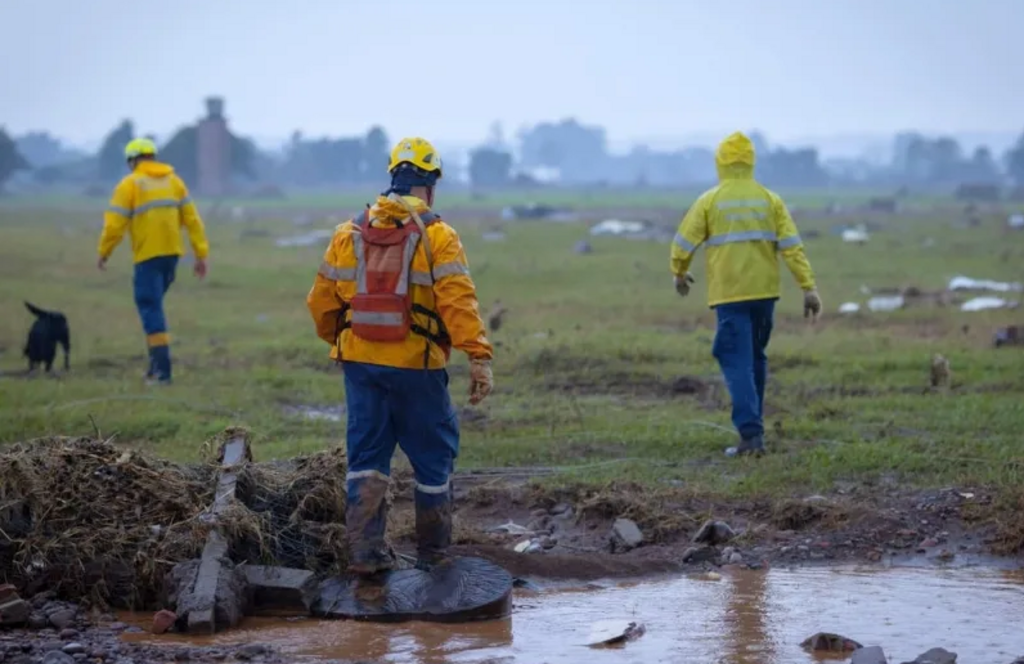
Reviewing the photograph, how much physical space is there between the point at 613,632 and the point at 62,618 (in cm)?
240

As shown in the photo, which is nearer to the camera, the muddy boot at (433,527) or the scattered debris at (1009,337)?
the muddy boot at (433,527)

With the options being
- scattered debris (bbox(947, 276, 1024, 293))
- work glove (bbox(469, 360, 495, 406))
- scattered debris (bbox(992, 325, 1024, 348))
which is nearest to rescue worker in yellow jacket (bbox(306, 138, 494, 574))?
work glove (bbox(469, 360, 495, 406))

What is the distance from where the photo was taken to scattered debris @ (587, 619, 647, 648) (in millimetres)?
6598

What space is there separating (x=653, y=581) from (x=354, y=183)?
123 m

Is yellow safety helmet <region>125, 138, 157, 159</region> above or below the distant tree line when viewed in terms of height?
below

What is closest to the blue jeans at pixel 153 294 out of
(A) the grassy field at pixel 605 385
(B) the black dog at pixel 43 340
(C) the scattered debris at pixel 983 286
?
(A) the grassy field at pixel 605 385

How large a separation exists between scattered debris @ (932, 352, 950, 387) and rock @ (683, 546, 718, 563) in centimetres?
548

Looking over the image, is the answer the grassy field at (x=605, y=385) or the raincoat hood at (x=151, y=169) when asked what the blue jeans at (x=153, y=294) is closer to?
the grassy field at (x=605, y=385)

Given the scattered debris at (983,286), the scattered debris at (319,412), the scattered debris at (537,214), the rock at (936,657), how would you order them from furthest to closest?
the scattered debris at (537,214) < the scattered debris at (983,286) < the scattered debris at (319,412) < the rock at (936,657)

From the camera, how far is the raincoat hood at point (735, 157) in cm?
1048

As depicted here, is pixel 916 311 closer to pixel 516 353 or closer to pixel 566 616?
pixel 516 353

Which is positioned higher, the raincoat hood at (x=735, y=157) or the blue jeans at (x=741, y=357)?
the raincoat hood at (x=735, y=157)

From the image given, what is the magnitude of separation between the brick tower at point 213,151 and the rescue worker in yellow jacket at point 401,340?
279 ft

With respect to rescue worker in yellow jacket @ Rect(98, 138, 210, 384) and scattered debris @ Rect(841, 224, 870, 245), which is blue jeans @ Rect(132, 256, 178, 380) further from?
scattered debris @ Rect(841, 224, 870, 245)
